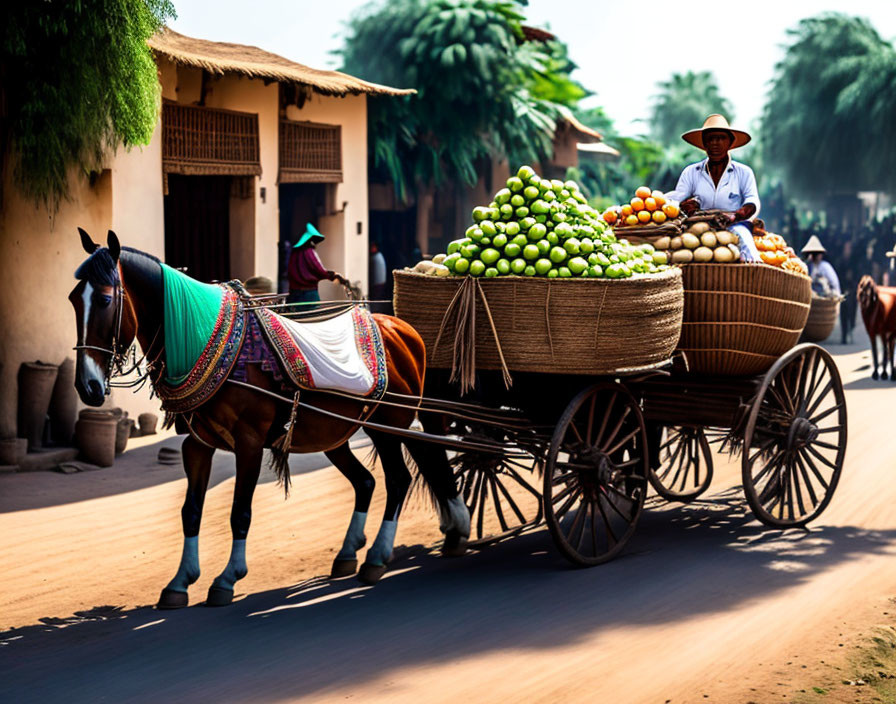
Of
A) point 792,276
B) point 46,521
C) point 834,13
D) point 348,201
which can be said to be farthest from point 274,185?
point 834,13

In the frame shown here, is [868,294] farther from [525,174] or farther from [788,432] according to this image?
[525,174]

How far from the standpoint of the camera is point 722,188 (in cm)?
878

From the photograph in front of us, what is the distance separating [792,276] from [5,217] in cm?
732

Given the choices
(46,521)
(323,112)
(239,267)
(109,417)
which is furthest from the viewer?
(323,112)

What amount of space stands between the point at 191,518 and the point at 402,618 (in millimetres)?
1257

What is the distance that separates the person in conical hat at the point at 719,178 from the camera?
8.71 meters

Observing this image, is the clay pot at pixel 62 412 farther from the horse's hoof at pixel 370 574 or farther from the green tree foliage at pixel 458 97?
the green tree foliage at pixel 458 97

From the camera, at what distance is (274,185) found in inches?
644

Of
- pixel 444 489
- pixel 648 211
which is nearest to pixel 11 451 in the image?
pixel 444 489

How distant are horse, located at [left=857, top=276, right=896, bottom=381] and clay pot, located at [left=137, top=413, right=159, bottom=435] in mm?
10536

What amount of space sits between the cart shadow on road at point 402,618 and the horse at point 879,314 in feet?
34.1

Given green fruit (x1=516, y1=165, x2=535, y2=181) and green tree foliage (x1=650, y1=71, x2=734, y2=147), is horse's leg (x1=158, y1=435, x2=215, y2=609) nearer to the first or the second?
green fruit (x1=516, y1=165, x2=535, y2=181)

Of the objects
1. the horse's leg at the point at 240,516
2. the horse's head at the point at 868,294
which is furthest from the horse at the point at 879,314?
the horse's leg at the point at 240,516

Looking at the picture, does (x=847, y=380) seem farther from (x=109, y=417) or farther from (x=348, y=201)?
(x=109, y=417)
